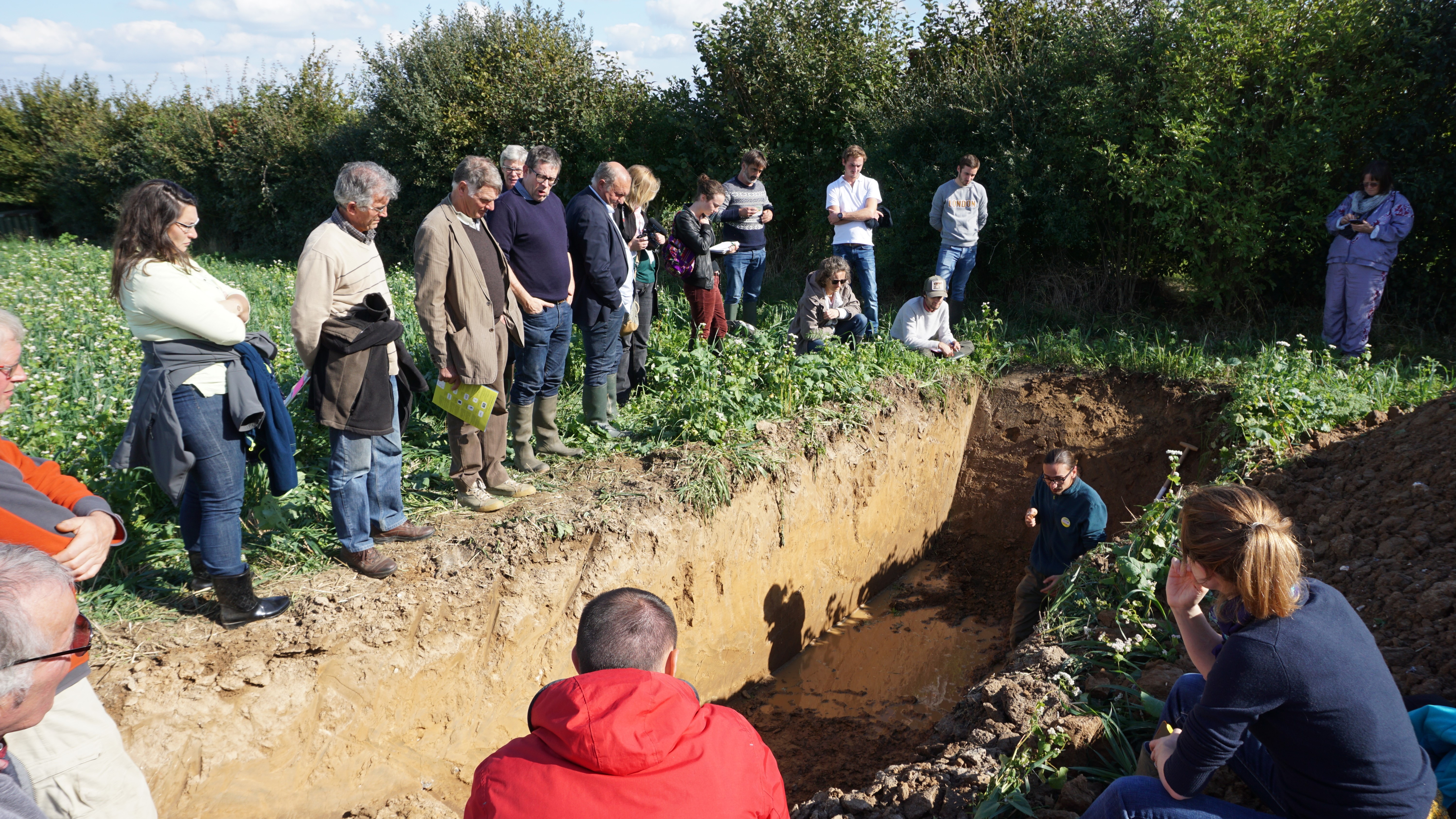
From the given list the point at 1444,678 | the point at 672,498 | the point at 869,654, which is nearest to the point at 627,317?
the point at 672,498

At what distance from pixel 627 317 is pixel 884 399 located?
2153 millimetres

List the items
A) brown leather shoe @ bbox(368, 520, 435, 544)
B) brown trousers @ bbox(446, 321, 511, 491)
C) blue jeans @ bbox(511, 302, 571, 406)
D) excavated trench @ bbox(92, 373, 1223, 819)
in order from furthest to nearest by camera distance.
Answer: blue jeans @ bbox(511, 302, 571, 406) → brown trousers @ bbox(446, 321, 511, 491) → brown leather shoe @ bbox(368, 520, 435, 544) → excavated trench @ bbox(92, 373, 1223, 819)

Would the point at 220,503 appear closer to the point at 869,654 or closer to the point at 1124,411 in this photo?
the point at 869,654

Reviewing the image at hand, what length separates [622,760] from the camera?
1.73m

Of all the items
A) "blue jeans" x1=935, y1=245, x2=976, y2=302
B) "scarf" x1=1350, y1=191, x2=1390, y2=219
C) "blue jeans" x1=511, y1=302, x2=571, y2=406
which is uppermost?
"scarf" x1=1350, y1=191, x2=1390, y2=219

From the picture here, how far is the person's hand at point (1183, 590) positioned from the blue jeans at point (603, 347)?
12.8 feet

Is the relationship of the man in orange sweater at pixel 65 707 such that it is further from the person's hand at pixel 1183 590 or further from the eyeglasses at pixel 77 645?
the person's hand at pixel 1183 590

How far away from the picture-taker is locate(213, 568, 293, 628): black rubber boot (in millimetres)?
3648

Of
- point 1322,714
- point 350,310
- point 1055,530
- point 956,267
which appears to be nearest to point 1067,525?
point 1055,530

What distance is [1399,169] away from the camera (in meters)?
7.73

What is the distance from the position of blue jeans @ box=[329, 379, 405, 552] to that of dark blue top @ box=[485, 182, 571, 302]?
112 centimetres

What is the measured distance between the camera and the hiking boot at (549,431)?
5488mm

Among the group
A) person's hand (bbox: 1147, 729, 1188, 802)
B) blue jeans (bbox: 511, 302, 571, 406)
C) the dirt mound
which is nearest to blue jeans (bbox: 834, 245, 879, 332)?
blue jeans (bbox: 511, 302, 571, 406)

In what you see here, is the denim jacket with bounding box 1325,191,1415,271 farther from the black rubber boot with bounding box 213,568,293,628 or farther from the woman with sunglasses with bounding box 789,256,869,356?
the black rubber boot with bounding box 213,568,293,628
